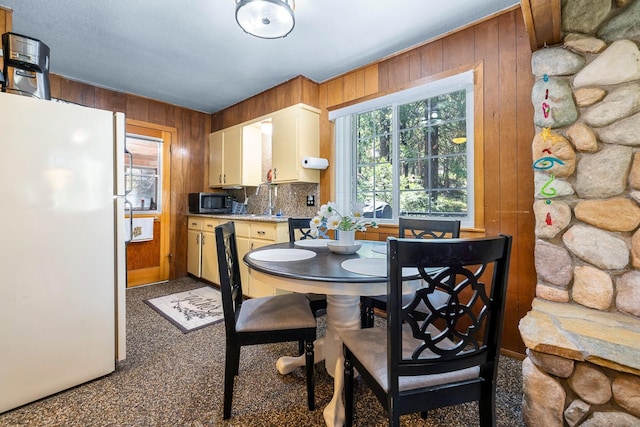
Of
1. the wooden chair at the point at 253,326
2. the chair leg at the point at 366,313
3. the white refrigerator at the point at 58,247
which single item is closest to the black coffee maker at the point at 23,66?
the white refrigerator at the point at 58,247

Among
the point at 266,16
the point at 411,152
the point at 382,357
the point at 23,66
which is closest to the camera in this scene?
the point at 382,357

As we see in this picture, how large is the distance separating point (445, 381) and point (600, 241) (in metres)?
1.25

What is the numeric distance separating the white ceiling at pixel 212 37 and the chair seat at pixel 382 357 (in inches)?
83.2

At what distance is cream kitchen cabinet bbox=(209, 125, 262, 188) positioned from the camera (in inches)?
150

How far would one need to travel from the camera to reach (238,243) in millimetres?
3322

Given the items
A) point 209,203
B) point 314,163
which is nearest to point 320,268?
point 314,163

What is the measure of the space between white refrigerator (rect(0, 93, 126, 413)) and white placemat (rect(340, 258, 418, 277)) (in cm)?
146

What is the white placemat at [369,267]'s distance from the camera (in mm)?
1275

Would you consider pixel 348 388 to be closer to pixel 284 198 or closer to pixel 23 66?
pixel 23 66

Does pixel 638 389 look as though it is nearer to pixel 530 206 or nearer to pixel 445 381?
pixel 445 381

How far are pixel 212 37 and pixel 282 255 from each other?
1970 millimetres

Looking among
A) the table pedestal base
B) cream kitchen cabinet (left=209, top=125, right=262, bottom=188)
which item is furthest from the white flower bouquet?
cream kitchen cabinet (left=209, top=125, right=262, bottom=188)

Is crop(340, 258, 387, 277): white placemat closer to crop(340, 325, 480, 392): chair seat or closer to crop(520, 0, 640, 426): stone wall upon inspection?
crop(340, 325, 480, 392): chair seat

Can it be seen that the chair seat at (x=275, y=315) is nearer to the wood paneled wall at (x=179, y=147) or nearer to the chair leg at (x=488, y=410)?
the chair leg at (x=488, y=410)
